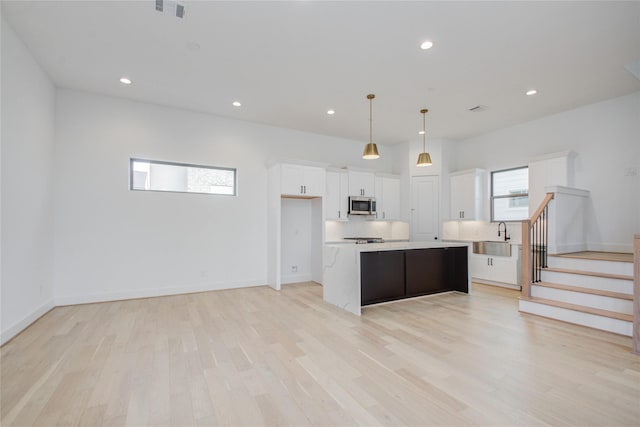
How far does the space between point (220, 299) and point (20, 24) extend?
4059 mm

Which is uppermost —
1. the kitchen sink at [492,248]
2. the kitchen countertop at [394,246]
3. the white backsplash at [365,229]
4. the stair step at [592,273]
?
the white backsplash at [365,229]

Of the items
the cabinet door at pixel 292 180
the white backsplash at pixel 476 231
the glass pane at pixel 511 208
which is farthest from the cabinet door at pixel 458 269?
the cabinet door at pixel 292 180

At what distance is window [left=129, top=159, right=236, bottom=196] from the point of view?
4965mm

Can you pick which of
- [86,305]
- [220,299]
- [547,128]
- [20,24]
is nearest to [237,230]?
[220,299]

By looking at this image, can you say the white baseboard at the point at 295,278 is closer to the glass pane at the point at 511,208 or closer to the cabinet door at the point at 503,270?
the cabinet door at the point at 503,270

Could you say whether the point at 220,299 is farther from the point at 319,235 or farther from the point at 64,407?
the point at 64,407

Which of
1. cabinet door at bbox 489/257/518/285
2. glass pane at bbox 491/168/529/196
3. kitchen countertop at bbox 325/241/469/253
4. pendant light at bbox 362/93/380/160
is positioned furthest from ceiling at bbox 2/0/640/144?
cabinet door at bbox 489/257/518/285

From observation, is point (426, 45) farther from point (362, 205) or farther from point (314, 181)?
point (362, 205)

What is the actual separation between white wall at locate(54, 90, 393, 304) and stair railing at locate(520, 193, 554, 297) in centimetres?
440

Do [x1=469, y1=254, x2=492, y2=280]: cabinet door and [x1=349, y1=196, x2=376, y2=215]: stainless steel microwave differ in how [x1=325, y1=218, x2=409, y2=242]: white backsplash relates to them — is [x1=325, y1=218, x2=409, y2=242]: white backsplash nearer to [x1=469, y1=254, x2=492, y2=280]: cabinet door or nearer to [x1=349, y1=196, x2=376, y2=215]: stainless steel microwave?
[x1=349, y1=196, x2=376, y2=215]: stainless steel microwave

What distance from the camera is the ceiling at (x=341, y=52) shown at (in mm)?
2816

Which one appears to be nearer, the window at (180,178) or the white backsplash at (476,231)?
the window at (180,178)

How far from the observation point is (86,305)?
14.5ft

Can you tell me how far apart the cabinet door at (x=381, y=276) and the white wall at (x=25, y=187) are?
4.06m
